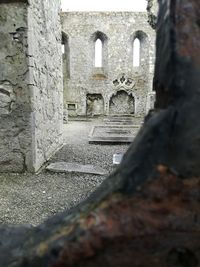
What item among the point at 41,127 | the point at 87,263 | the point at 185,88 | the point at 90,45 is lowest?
the point at 41,127

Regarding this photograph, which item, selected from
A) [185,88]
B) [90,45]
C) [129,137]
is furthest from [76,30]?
[185,88]

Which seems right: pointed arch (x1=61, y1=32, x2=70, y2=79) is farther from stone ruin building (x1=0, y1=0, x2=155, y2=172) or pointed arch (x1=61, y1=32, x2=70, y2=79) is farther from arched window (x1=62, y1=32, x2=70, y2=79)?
stone ruin building (x1=0, y1=0, x2=155, y2=172)

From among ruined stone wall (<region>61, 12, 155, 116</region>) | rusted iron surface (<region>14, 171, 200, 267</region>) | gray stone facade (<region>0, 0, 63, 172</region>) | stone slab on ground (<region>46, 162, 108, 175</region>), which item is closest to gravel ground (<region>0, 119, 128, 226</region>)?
stone slab on ground (<region>46, 162, 108, 175</region>)

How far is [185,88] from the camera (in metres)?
0.55

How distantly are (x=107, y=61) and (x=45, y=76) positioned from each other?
10926 millimetres

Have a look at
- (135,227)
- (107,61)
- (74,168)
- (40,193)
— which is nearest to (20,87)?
(74,168)

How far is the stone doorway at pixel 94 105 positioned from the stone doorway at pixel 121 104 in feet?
1.62

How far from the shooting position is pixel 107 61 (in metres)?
14.7

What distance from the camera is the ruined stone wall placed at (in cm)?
1433

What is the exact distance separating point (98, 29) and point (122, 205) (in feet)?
48.5

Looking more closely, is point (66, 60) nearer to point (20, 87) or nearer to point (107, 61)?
point (107, 61)

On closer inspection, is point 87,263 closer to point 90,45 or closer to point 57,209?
point 57,209

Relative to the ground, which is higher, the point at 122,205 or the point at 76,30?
the point at 76,30

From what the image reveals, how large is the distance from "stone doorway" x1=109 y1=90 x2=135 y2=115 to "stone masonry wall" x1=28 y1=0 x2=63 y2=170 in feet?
32.3
